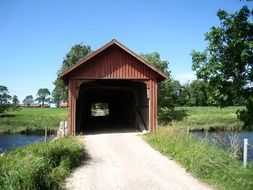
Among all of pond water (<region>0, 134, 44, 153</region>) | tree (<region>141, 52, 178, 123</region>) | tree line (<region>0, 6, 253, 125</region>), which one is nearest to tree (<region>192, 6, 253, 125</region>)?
tree line (<region>0, 6, 253, 125</region>)

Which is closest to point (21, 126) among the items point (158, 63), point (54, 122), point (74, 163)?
point (54, 122)

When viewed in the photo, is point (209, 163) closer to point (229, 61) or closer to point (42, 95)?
point (229, 61)

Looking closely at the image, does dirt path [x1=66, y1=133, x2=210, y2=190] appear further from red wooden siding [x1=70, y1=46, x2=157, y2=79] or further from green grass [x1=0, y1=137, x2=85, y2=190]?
red wooden siding [x1=70, y1=46, x2=157, y2=79]

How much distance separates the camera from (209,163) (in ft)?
33.4

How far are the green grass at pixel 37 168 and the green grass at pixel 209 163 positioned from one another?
151 inches

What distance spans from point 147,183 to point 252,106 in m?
6.67

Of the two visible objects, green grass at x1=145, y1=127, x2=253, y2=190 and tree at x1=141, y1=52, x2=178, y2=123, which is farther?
tree at x1=141, y1=52, x2=178, y2=123

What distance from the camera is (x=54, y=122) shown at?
41406 mm

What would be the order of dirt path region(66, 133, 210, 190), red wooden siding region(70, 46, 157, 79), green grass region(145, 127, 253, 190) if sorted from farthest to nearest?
1. red wooden siding region(70, 46, 157, 79)
2. dirt path region(66, 133, 210, 190)
3. green grass region(145, 127, 253, 190)

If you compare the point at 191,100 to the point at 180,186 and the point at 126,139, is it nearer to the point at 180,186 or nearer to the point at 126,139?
the point at 126,139

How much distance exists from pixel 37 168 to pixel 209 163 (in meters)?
5.01

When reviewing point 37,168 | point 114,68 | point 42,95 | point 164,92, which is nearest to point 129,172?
point 37,168

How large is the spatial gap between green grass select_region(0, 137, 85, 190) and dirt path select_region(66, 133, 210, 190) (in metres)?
0.40

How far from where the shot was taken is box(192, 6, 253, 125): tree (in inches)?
558
